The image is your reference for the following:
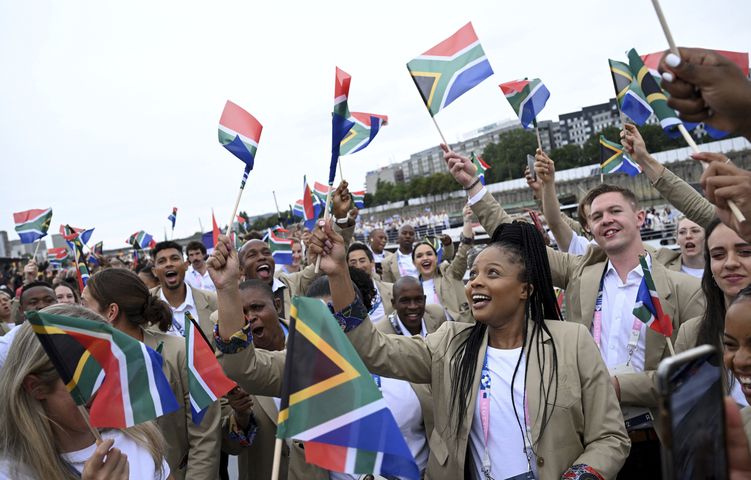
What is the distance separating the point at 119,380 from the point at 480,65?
309 cm

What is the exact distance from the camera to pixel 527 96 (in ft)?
19.9

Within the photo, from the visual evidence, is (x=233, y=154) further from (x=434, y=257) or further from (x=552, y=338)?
(x=434, y=257)

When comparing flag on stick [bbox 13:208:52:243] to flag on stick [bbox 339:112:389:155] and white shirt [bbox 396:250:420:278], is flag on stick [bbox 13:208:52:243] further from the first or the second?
flag on stick [bbox 339:112:389:155]

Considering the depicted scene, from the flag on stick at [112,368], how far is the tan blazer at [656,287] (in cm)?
224

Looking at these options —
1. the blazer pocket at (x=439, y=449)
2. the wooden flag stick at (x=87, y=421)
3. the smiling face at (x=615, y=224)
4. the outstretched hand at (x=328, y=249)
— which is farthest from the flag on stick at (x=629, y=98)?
the wooden flag stick at (x=87, y=421)

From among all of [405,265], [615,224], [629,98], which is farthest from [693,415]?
[405,265]

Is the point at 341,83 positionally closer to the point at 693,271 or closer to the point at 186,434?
the point at 186,434

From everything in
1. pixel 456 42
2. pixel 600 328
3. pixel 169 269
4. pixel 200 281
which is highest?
pixel 456 42

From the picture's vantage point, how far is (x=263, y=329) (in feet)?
12.8

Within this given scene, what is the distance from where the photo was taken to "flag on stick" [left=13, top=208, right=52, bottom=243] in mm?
11859

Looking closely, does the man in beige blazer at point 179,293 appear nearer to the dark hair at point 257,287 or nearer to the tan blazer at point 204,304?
the tan blazer at point 204,304

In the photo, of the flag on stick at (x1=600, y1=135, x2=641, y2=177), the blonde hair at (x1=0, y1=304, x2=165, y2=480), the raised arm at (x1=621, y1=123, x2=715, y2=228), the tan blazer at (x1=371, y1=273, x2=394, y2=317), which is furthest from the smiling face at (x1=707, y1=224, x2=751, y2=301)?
the flag on stick at (x1=600, y1=135, x2=641, y2=177)

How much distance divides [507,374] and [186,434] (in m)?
1.98

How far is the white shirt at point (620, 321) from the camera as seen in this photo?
11.9 ft
